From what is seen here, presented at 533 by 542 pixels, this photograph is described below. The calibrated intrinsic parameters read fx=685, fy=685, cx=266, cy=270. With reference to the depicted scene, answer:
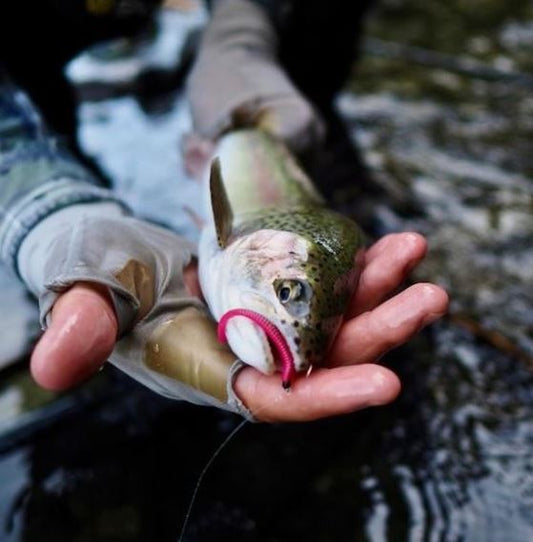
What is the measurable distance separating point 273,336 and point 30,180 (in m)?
0.80

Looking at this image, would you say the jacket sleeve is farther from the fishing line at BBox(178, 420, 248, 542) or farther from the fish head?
the fishing line at BBox(178, 420, 248, 542)

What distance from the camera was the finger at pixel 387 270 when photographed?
146 cm

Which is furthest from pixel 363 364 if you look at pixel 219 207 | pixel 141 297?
pixel 219 207

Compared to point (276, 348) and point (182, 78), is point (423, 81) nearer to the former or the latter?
point (182, 78)

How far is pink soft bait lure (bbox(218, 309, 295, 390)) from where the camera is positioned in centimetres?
122

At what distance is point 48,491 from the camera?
175cm

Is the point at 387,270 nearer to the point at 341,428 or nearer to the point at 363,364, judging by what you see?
the point at 363,364

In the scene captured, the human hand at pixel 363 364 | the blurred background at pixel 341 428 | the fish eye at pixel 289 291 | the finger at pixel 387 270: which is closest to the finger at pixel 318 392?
the human hand at pixel 363 364

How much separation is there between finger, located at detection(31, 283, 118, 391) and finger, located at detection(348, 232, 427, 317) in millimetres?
569

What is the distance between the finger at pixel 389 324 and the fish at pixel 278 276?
0.03m

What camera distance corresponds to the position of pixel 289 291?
1.32m

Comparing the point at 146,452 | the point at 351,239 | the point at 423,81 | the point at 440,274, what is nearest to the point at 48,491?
the point at 146,452

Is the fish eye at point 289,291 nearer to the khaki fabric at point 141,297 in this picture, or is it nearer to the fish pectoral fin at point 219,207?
the khaki fabric at point 141,297

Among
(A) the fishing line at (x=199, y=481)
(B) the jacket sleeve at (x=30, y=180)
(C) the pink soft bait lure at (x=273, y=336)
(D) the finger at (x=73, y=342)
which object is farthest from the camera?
(A) the fishing line at (x=199, y=481)
